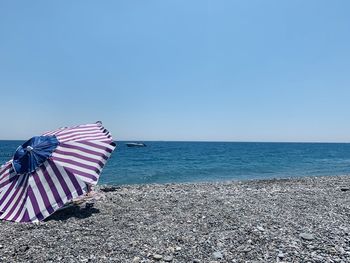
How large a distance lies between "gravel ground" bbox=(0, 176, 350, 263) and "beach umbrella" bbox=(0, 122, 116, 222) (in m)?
0.39

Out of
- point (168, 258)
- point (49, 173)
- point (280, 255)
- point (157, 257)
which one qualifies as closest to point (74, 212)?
point (49, 173)

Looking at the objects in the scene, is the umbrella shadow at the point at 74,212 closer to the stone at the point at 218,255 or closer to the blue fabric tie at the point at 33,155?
the blue fabric tie at the point at 33,155

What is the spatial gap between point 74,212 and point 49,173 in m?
1.23

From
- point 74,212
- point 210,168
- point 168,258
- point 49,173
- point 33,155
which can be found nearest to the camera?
point 168,258

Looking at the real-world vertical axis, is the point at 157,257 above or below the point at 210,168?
above

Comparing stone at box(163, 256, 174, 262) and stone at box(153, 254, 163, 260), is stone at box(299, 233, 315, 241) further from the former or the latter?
stone at box(153, 254, 163, 260)

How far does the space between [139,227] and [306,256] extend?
3149mm

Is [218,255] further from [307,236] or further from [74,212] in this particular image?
[74,212]

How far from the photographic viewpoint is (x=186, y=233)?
646 centimetres

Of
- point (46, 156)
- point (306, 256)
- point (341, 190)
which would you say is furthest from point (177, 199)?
point (341, 190)

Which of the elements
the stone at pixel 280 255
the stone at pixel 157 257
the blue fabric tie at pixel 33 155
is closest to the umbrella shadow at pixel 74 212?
the blue fabric tie at pixel 33 155

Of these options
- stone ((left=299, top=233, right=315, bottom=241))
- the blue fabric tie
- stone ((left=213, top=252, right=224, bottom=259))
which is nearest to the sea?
the blue fabric tie

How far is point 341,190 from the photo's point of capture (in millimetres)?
12258

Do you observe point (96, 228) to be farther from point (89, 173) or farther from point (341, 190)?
point (341, 190)
